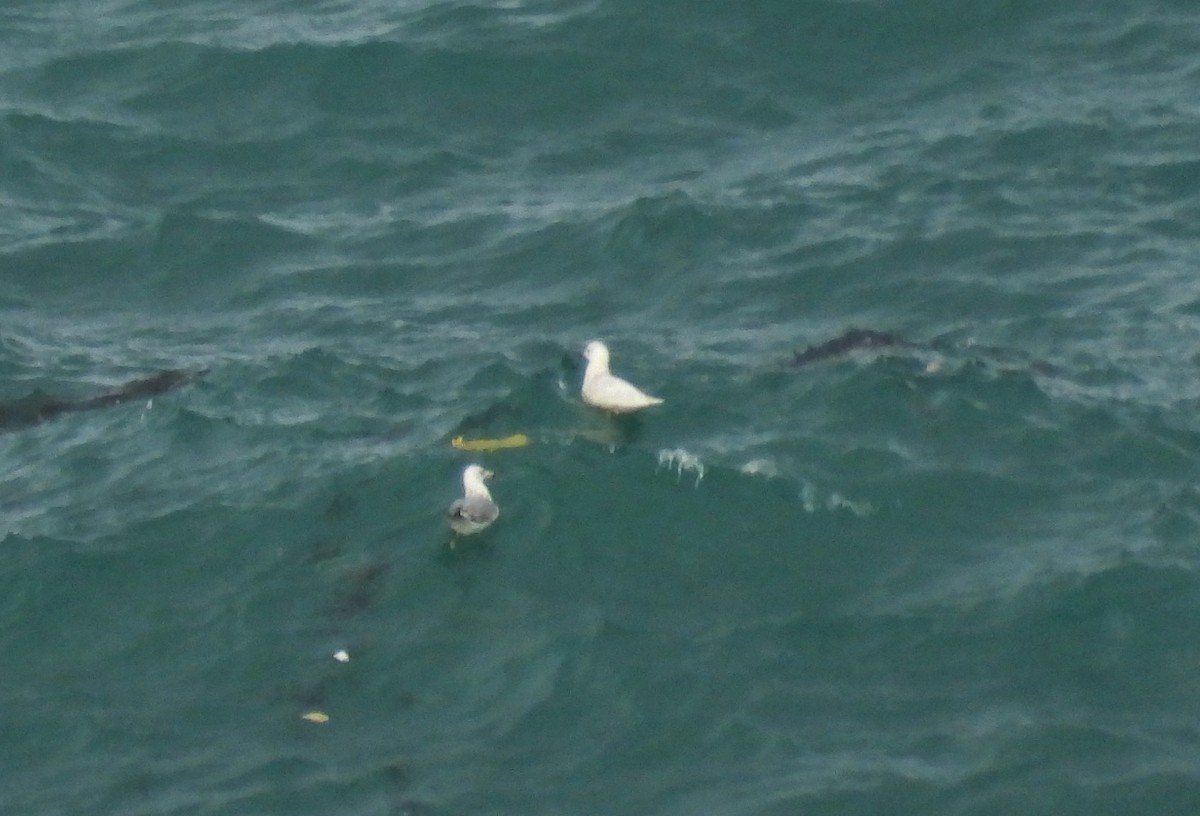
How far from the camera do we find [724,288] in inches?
1007

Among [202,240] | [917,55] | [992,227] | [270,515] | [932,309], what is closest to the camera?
[270,515]

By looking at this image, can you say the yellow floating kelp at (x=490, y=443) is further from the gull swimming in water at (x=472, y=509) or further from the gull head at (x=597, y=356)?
the gull swimming in water at (x=472, y=509)

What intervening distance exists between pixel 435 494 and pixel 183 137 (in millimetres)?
11565

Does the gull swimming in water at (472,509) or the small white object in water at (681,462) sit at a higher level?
the gull swimming in water at (472,509)

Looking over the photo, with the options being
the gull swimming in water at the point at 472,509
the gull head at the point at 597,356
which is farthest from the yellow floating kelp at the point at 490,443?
the gull swimming in water at the point at 472,509

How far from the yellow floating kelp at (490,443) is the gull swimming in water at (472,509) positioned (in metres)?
1.29

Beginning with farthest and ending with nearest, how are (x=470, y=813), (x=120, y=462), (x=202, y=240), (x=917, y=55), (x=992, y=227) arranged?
1. (x=917, y=55)
2. (x=202, y=240)
3. (x=992, y=227)
4. (x=120, y=462)
5. (x=470, y=813)

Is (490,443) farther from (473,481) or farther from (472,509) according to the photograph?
(472,509)

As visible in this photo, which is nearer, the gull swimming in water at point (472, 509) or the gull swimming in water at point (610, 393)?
the gull swimming in water at point (472, 509)

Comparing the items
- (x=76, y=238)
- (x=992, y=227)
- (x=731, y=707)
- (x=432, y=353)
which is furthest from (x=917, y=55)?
(x=731, y=707)

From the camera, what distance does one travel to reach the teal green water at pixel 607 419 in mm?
17625

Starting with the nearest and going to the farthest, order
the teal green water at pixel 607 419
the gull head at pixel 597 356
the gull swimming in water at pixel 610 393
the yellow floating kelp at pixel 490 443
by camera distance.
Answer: the teal green water at pixel 607 419 < the yellow floating kelp at pixel 490 443 < the gull swimming in water at pixel 610 393 < the gull head at pixel 597 356

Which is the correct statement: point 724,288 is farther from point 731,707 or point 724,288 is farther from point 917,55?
point 731,707

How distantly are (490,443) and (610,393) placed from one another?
1376mm
